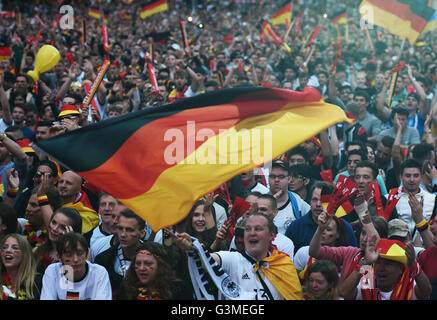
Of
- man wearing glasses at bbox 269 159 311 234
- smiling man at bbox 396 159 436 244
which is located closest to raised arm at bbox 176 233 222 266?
man wearing glasses at bbox 269 159 311 234

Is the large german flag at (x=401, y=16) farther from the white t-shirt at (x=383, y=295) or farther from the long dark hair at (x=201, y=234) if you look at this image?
the white t-shirt at (x=383, y=295)

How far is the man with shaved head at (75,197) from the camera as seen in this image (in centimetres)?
614

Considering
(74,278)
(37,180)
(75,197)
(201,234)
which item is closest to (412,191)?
(201,234)

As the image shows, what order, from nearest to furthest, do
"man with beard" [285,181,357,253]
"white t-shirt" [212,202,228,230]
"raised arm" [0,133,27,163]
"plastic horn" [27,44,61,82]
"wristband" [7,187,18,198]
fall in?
"man with beard" [285,181,357,253], "white t-shirt" [212,202,228,230], "wristband" [7,187,18,198], "raised arm" [0,133,27,163], "plastic horn" [27,44,61,82]

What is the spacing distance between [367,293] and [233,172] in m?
1.37

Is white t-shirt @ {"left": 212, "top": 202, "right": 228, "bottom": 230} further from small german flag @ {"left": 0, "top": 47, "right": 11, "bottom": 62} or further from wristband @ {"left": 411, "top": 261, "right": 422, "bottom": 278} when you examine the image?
small german flag @ {"left": 0, "top": 47, "right": 11, "bottom": 62}

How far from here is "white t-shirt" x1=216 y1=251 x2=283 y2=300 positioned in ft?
15.0

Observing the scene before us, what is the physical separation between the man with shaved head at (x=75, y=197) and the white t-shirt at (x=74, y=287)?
145 centimetres

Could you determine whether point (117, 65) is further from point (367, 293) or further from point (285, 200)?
point (367, 293)

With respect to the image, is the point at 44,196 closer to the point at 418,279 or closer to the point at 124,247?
the point at 124,247

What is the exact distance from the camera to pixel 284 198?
21.7 ft

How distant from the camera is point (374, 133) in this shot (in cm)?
980

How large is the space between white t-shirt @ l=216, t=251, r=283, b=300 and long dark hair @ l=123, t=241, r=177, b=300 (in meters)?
0.43
